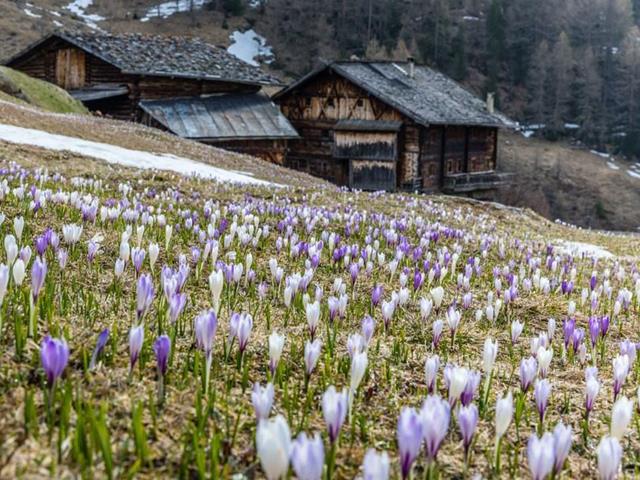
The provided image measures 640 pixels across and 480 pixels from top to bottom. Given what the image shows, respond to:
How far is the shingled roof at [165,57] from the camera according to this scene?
35.6m

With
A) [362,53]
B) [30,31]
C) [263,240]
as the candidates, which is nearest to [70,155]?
[263,240]

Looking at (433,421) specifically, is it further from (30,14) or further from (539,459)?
(30,14)

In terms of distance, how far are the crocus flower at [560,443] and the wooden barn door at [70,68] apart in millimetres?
39805

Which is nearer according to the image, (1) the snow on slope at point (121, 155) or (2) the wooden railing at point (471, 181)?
(1) the snow on slope at point (121, 155)

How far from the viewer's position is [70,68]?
38.2m

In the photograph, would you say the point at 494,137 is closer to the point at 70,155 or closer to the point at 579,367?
the point at 70,155

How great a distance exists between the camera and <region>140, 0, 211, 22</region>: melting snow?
89.9m

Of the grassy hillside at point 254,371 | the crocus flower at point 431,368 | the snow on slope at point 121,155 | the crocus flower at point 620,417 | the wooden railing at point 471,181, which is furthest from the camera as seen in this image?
the wooden railing at point 471,181

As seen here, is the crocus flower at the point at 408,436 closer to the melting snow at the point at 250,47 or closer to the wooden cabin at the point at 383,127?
the wooden cabin at the point at 383,127

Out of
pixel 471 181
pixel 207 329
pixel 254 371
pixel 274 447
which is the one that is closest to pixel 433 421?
pixel 274 447

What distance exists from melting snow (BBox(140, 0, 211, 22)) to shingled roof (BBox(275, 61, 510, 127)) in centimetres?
5512

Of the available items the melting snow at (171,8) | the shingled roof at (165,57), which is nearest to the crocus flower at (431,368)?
the shingled roof at (165,57)

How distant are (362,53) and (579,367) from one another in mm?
88125

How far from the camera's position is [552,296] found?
18.7ft
